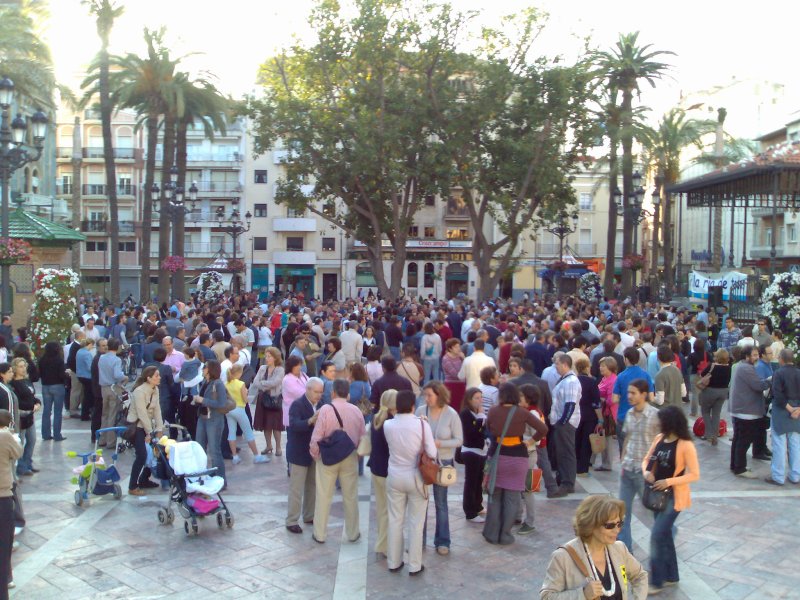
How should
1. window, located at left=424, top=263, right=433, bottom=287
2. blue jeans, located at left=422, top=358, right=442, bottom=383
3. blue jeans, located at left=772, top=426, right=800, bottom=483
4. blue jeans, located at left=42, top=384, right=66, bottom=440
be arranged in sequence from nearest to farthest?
blue jeans, located at left=772, top=426, right=800, bottom=483
blue jeans, located at left=42, top=384, right=66, bottom=440
blue jeans, located at left=422, top=358, right=442, bottom=383
window, located at left=424, top=263, right=433, bottom=287

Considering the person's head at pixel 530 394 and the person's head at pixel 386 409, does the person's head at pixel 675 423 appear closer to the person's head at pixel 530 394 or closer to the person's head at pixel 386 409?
the person's head at pixel 530 394

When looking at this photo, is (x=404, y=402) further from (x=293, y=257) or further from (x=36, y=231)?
(x=293, y=257)

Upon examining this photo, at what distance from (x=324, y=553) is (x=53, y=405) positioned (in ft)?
21.9

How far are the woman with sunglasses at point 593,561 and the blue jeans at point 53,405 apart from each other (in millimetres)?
9806

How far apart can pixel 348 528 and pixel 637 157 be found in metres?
33.0

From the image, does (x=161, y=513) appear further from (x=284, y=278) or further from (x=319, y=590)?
(x=284, y=278)

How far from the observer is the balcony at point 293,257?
57.7m

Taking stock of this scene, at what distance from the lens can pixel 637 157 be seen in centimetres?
3738

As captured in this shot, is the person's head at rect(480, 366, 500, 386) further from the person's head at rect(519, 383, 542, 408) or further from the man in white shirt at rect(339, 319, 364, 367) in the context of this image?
the man in white shirt at rect(339, 319, 364, 367)

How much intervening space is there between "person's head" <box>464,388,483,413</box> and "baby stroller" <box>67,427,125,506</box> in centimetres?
421

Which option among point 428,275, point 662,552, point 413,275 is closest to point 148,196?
point 662,552

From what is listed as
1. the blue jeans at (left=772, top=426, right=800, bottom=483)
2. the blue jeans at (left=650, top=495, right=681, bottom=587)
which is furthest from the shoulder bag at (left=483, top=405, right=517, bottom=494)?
the blue jeans at (left=772, top=426, right=800, bottom=483)

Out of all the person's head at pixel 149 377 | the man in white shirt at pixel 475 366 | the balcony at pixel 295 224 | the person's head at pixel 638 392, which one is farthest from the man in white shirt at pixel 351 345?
the balcony at pixel 295 224

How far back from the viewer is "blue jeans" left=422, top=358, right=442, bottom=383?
50.0 ft
